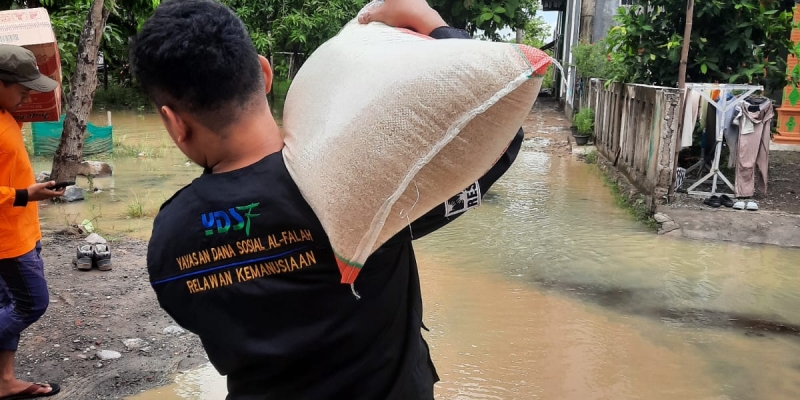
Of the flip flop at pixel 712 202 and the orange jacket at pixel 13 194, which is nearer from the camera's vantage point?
the orange jacket at pixel 13 194

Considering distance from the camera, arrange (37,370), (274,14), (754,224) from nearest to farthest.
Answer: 1. (37,370)
2. (754,224)
3. (274,14)

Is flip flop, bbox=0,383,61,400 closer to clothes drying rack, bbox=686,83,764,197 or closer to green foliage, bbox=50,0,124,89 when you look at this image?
clothes drying rack, bbox=686,83,764,197

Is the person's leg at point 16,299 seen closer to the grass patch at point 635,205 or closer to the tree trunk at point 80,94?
the tree trunk at point 80,94

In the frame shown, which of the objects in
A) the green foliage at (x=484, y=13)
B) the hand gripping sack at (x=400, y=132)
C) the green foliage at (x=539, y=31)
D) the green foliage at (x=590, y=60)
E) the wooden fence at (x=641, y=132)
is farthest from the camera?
the green foliage at (x=539, y=31)

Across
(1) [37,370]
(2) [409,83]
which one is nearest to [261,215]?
(2) [409,83]

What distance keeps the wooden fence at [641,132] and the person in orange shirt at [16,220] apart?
5.98 metres

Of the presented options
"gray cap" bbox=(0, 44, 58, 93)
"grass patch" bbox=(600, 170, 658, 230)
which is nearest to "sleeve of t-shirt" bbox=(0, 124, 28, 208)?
"gray cap" bbox=(0, 44, 58, 93)

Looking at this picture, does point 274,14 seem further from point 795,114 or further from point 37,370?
point 37,370

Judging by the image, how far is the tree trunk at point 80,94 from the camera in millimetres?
6691

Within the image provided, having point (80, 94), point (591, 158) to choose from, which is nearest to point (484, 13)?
point (591, 158)

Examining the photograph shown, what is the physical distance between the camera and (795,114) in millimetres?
10281

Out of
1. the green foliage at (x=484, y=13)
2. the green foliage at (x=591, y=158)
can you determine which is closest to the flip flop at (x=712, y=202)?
the green foliage at (x=591, y=158)

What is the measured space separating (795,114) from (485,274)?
7.51 m

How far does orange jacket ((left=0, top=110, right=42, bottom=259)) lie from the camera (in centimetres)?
275
